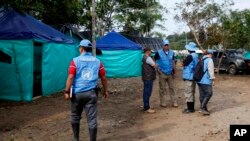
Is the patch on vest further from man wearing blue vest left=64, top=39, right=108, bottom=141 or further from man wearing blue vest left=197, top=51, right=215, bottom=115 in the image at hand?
man wearing blue vest left=197, top=51, right=215, bottom=115

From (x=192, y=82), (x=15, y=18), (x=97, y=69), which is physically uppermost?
(x=15, y=18)

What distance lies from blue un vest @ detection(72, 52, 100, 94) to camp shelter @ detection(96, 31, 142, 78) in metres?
15.0

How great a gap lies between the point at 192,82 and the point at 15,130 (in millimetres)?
4200

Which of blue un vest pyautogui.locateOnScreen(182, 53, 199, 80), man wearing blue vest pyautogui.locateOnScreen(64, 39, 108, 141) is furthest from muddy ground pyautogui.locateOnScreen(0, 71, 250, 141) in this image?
man wearing blue vest pyautogui.locateOnScreen(64, 39, 108, 141)

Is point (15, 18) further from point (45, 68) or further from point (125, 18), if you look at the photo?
point (125, 18)

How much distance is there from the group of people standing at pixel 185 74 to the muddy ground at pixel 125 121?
323mm

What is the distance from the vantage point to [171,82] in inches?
434

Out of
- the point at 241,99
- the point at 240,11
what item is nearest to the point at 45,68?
the point at 241,99

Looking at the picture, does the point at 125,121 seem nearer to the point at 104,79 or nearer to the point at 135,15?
the point at 104,79

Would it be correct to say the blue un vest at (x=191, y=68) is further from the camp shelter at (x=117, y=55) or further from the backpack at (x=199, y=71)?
the camp shelter at (x=117, y=55)

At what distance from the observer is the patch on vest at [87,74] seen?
6539 mm

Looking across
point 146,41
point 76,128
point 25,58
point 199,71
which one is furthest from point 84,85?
point 146,41

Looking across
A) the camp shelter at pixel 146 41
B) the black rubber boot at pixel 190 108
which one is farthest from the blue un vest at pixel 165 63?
the camp shelter at pixel 146 41

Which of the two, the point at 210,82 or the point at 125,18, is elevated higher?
the point at 125,18
